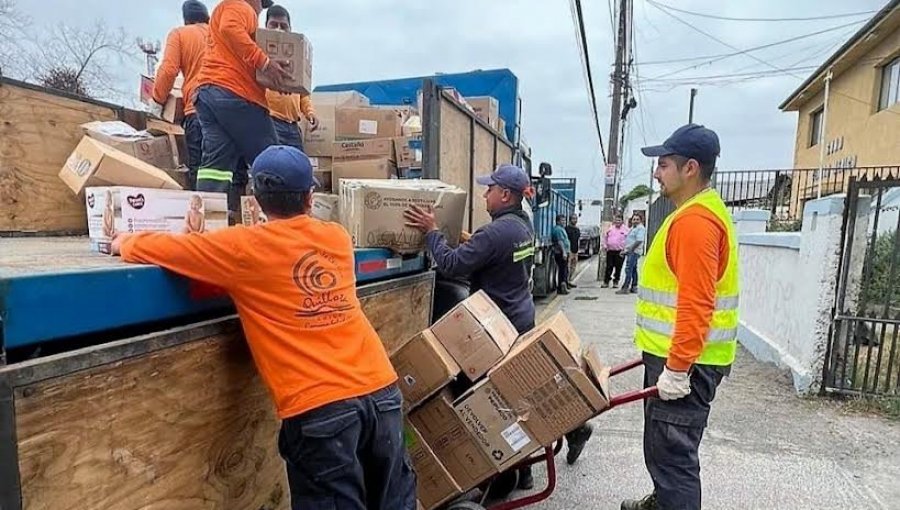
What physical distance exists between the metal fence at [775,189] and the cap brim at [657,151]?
11029 millimetres

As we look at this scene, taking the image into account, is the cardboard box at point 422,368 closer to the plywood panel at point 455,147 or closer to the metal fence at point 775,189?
the plywood panel at point 455,147

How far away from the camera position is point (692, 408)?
8.23 ft

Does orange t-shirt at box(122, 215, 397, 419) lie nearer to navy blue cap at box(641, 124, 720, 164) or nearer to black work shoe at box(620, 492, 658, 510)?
navy blue cap at box(641, 124, 720, 164)

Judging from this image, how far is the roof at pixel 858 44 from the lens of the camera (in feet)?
41.8

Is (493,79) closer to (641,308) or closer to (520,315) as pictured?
(520,315)

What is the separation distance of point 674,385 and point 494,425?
0.78 m

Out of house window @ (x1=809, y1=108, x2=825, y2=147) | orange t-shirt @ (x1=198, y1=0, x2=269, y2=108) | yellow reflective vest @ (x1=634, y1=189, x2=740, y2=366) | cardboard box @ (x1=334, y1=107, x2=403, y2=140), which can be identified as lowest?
yellow reflective vest @ (x1=634, y1=189, x2=740, y2=366)

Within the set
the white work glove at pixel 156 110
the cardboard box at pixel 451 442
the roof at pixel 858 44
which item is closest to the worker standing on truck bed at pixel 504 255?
the cardboard box at pixel 451 442

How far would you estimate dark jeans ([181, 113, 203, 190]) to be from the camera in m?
3.49

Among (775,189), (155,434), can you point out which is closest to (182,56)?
(155,434)

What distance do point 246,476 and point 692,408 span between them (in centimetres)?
186

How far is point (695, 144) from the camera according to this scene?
2.54m

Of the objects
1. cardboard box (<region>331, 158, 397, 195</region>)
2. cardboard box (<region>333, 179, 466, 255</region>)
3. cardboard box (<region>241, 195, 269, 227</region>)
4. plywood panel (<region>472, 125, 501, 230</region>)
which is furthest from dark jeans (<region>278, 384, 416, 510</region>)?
plywood panel (<region>472, 125, 501, 230</region>)

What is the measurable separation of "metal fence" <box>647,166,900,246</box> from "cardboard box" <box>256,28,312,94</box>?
455 inches
